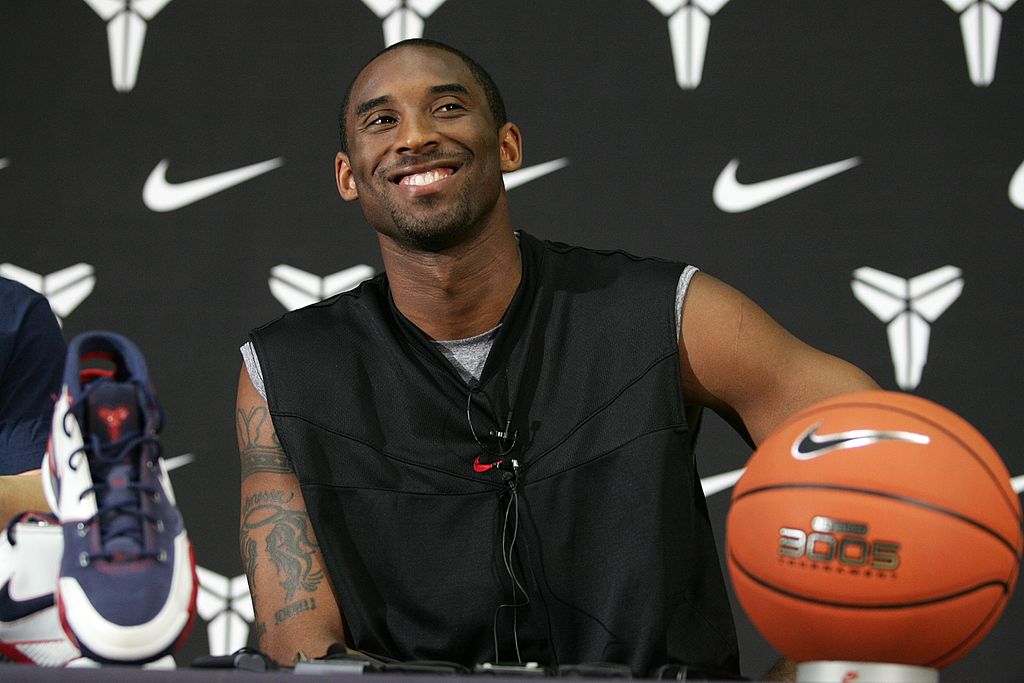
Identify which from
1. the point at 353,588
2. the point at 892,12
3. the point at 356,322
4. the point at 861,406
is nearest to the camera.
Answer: the point at 861,406

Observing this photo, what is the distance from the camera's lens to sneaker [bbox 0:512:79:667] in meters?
1.17

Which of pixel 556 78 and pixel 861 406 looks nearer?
pixel 861 406

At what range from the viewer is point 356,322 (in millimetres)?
1915

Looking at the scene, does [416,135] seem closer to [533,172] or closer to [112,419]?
[112,419]

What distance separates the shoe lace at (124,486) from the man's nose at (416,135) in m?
0.87

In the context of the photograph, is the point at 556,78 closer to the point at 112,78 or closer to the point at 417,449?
the point at 112,78

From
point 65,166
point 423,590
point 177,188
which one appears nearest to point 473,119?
point 423,590

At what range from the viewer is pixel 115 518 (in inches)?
39.7

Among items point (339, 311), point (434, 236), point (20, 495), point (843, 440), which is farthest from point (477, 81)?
point (843, 440)

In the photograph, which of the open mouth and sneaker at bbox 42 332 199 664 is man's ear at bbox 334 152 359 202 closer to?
the open mouth

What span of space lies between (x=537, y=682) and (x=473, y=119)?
1226 millimetres

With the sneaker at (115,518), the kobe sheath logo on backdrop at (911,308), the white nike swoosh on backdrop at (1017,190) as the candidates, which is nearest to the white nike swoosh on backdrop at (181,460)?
the kobe sheath logo on backdrop at (911,308)

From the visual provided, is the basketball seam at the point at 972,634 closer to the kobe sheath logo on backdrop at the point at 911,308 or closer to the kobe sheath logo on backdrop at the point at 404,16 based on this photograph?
the kobe sheath logo on backdrop at the point at 911,308

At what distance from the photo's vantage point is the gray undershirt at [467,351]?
1841 mm
